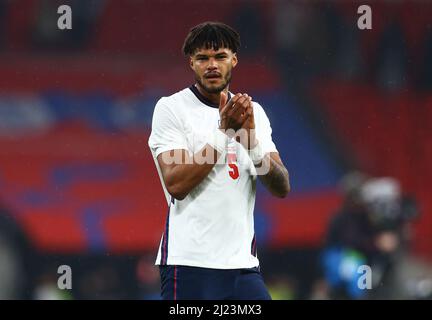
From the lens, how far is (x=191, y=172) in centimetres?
384

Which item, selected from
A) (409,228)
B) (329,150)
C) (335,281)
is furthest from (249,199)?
(329,150)

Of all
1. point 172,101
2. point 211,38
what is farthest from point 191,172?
point 211,38

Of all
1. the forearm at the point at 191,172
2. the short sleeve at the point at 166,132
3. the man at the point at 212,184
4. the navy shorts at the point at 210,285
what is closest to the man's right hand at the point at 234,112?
the man at the point at 212,184

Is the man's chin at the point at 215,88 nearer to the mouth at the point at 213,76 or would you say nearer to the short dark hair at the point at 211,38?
the mouth at the point at 213,76

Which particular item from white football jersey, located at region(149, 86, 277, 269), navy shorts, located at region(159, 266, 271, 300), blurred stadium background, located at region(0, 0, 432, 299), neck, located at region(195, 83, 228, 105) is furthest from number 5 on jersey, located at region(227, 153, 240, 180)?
blurred stadium background, located at region(0, 0, 432, 299)

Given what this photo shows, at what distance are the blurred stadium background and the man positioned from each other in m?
5.49

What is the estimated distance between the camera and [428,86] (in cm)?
1154

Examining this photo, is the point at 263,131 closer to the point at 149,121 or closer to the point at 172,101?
the point at 172,101

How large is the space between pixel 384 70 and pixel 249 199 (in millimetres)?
7799

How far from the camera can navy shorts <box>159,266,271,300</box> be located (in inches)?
154

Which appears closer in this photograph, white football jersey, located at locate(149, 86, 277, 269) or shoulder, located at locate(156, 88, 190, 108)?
white football jersey, located at locate(149, 86, 277, 269)

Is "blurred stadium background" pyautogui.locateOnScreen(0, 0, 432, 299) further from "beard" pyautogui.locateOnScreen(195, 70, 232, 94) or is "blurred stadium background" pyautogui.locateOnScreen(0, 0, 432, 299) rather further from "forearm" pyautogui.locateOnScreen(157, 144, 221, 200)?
"forearm" pyautogui.locateOnScreen(157, 144, 221, 200)

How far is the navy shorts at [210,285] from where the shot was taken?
3906 mm

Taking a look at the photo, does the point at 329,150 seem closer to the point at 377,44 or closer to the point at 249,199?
the point at 377,44
